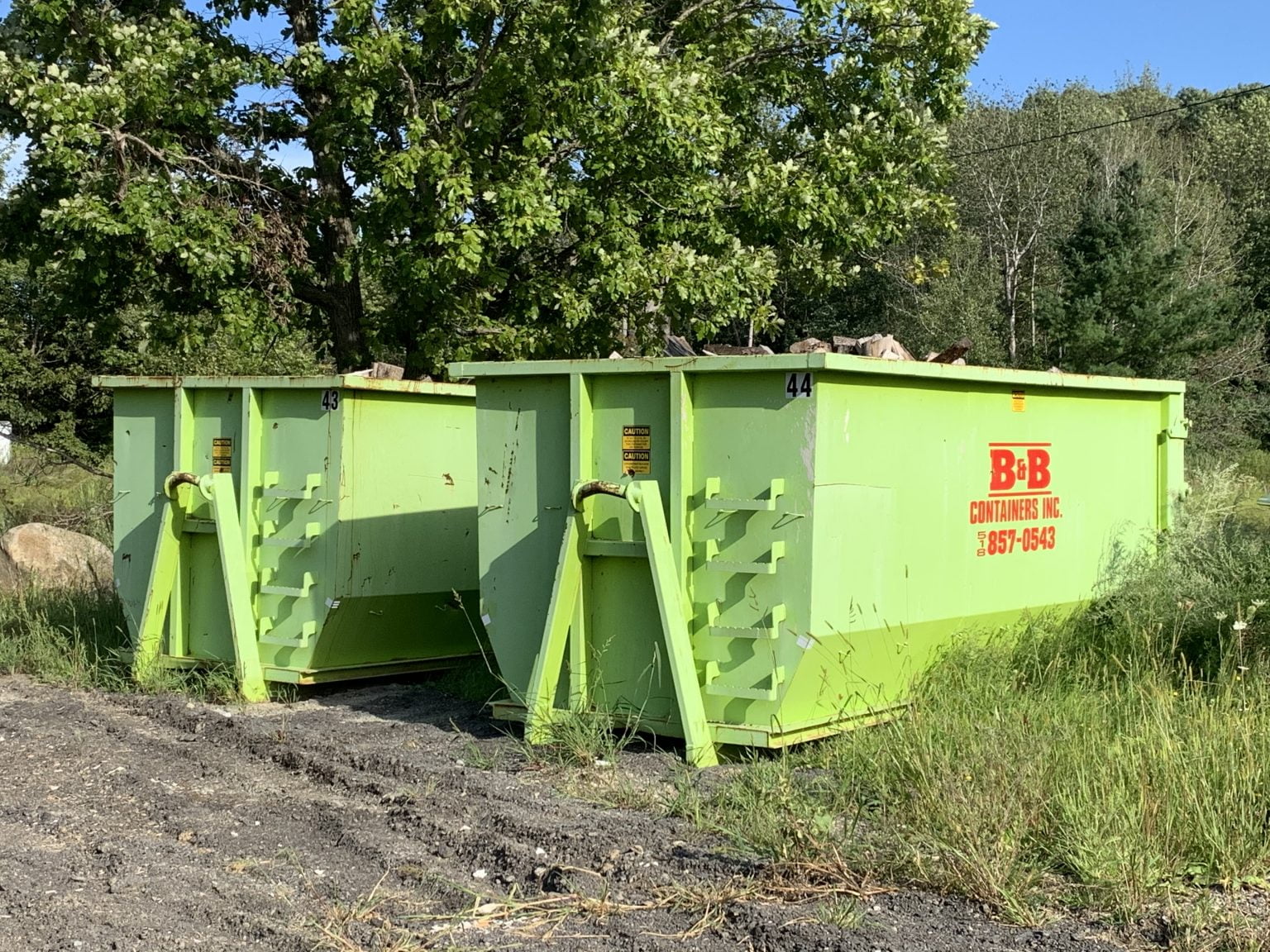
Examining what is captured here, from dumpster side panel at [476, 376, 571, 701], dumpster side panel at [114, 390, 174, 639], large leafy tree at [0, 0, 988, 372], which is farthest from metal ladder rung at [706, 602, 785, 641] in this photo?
large leafy tree at [0, 0, 988, 372]

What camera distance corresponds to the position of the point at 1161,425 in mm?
8219

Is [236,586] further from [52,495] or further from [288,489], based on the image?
[52,495]

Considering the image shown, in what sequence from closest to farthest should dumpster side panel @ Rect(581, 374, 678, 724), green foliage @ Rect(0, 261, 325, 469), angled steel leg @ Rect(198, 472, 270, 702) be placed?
dumpster side panel @ Rect(581, 374, 678, 724), angled steel leg @ Rect(198, 472, 270, 702), green foliage @ Rect(0, 261, 325, 469)

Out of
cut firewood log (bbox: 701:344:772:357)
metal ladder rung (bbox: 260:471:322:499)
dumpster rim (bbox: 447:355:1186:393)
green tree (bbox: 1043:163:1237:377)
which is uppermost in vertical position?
green tree (bbox: 1043:163:1237:377)

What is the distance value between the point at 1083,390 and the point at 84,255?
7.64 meters

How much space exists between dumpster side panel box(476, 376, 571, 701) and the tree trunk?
5478 millimetres

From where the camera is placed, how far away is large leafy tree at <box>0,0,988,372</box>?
10750 millimetres

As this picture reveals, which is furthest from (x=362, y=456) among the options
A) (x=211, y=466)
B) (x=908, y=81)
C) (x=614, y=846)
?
(x=908, y=81)

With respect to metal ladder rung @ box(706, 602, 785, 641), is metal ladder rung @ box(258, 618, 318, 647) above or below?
below

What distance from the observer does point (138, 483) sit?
28.9ft

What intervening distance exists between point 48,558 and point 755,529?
9.53 metres

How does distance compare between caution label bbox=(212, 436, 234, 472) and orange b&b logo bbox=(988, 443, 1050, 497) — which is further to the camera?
caution label bbox=(212, 436, 234, 472)

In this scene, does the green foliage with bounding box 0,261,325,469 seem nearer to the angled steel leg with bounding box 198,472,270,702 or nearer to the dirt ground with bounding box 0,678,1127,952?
the angled steel leg with bounding box 198,472,270,702

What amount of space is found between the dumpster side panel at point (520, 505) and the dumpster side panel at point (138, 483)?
281cm
